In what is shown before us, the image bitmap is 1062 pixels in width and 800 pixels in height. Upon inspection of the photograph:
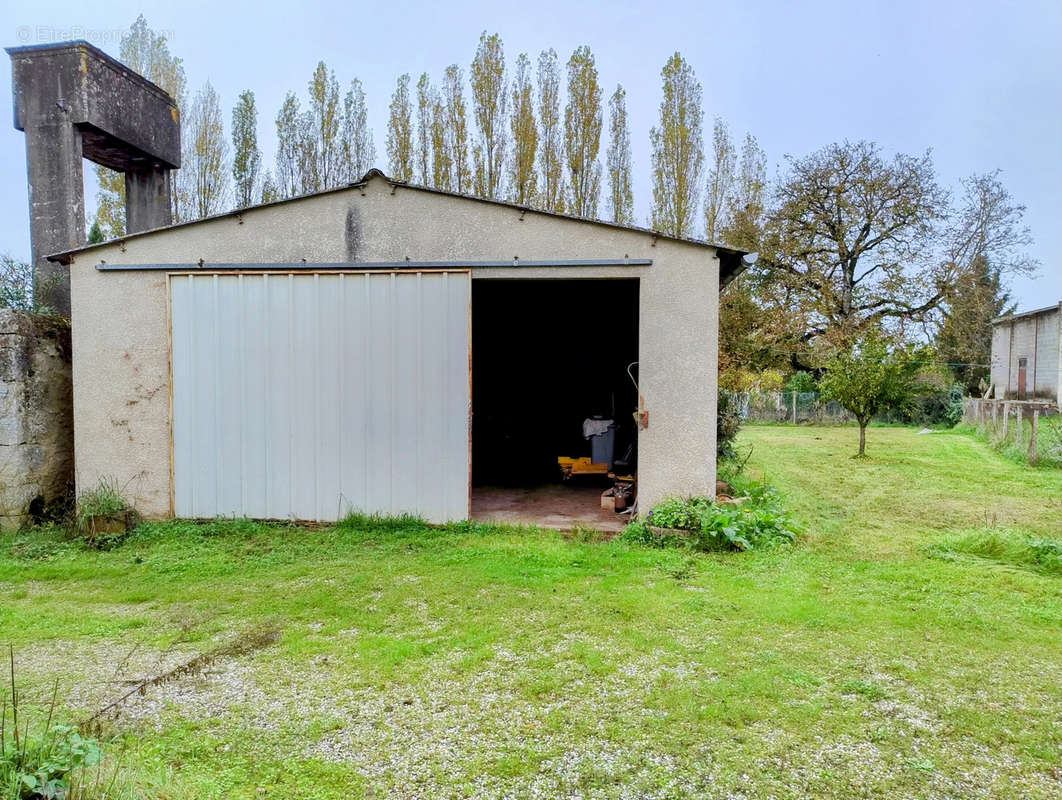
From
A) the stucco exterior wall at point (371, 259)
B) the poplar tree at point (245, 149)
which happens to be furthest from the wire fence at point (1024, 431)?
the poplar tree at point (245, 149)

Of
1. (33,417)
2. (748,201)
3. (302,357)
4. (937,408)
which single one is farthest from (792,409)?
(33,417)

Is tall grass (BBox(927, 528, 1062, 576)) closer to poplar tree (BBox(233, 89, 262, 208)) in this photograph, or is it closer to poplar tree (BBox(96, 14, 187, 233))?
poplar tree (BBox(96, 14, 187, 233))

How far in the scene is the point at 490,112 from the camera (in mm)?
17031

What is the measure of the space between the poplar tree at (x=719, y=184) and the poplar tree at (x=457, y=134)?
24.7 feet

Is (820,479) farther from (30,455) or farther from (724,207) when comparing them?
(724,207)

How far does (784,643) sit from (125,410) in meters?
6.31

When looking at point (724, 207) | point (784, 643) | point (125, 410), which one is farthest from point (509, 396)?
point (724, 207)

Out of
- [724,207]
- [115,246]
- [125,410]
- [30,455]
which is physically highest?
[724,207]

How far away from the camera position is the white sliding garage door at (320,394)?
5.98 m

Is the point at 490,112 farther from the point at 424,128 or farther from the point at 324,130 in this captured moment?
the point at 324,130

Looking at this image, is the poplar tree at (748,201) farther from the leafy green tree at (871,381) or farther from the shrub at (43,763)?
the shrub at (43,763)

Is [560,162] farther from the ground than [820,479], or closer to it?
farther from the ground

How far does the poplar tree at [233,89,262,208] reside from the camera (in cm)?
1719

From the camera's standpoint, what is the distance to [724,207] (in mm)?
19094
